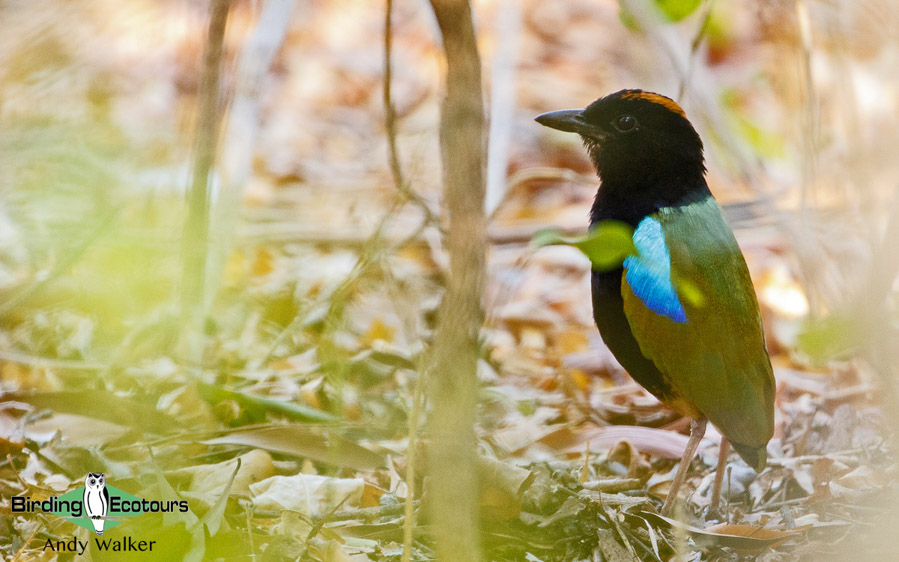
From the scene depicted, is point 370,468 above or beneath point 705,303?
beneath

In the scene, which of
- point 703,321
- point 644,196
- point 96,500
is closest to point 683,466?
point 703,321

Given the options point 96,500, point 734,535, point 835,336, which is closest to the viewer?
point 835,336

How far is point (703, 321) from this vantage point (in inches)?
102

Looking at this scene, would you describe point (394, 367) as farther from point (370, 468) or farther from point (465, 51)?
point (465, 51)

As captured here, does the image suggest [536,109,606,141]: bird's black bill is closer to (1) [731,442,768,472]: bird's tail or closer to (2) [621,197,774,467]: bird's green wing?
(2) [621,197,774,467]: bird's green wing

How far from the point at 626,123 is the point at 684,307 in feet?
2.26

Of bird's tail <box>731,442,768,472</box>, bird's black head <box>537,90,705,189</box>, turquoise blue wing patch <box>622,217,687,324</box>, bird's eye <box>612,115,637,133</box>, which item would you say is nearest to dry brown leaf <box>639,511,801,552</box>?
bird's tail <box>731,442,768,472</box>

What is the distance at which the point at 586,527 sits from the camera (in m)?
2.46

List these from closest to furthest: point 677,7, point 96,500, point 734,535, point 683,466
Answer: point 677,7 < point 96,500 < point 734,535 < point 683,466

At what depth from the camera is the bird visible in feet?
8.47

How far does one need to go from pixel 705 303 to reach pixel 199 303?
189 cm

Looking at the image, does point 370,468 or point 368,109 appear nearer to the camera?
point 370,468

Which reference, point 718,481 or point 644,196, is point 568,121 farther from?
point 718,481

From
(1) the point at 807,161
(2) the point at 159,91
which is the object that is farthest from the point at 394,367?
(2) the point at 159,91
